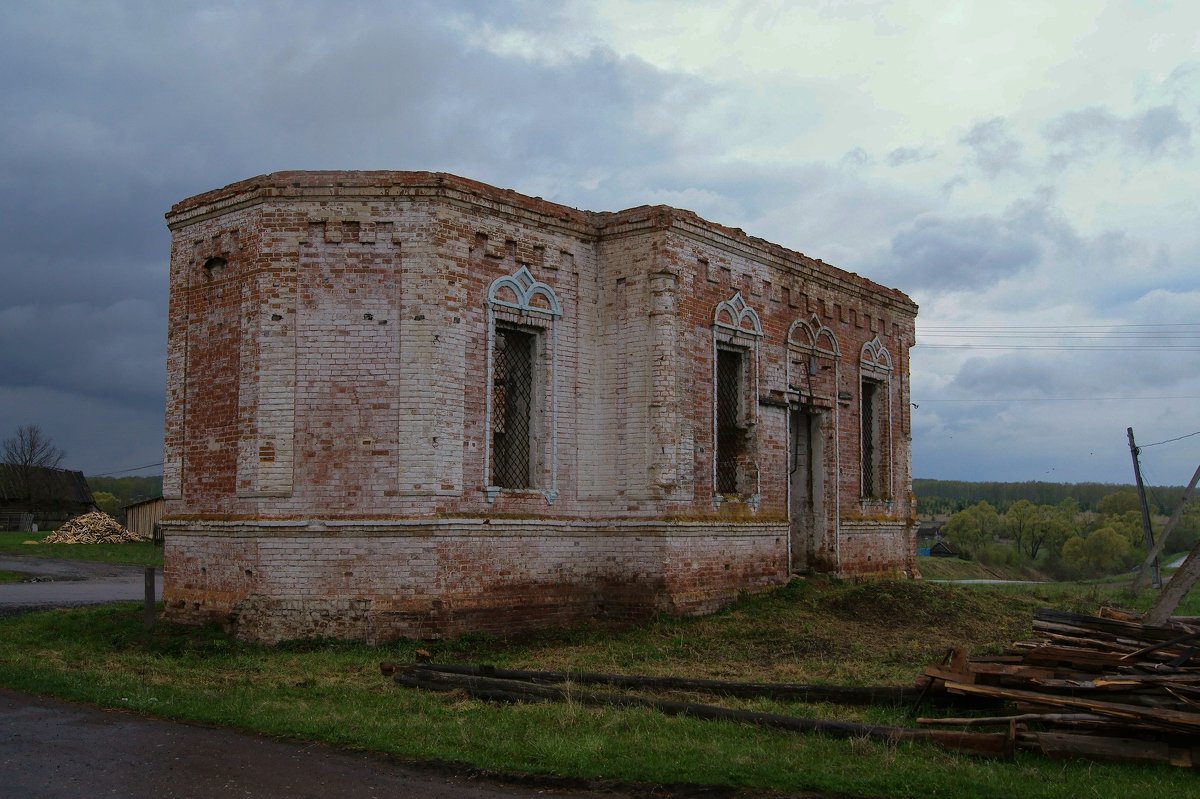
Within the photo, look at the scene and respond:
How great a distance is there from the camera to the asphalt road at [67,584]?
19434 millimetres

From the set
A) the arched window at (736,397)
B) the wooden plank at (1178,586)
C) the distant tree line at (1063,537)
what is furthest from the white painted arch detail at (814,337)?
the distant tree line at (1063,537)

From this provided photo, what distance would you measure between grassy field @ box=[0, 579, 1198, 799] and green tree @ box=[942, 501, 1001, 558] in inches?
1449

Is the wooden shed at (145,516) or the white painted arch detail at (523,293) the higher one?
the white painted arch detail at (523,293)

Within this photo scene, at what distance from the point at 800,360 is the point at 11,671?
12.6 metres

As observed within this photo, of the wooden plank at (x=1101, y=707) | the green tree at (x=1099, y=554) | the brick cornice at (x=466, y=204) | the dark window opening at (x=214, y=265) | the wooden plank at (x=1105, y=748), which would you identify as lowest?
the green tree at (x=1099, y=554)

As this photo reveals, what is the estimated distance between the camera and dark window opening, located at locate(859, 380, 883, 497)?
68.6 ft

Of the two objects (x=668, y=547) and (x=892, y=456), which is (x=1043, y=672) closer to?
(x=668, y=547)

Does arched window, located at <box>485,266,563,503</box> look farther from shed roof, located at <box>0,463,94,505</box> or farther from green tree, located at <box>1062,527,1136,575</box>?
shed roof, located at <box>0,463,94,505</box>

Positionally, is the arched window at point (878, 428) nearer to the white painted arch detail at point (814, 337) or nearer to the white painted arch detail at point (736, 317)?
the white painted arch detail at point (814, 337)

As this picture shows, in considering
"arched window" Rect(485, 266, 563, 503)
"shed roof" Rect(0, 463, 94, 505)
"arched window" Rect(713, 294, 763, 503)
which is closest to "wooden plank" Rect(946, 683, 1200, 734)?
"arched window" Rect(485, 266, 563, 503)

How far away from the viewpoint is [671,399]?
1483 centimetres

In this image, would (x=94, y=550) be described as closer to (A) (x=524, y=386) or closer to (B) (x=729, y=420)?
(A) (x=524, y=386)

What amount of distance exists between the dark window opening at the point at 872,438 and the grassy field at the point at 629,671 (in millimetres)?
3229

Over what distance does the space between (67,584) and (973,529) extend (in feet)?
161
